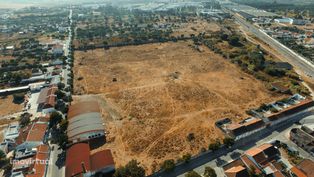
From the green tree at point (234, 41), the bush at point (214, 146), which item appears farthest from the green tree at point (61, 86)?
the green tree at point (234, 41)

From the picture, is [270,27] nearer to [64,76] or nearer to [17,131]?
[64,76]

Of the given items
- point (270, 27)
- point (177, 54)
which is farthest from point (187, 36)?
point (270, 27)

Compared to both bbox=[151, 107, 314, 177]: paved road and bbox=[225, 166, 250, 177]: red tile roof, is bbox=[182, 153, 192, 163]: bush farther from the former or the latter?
bbox=[225, 166, 250, 177]: red tile roof

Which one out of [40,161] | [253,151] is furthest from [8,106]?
[253,151]

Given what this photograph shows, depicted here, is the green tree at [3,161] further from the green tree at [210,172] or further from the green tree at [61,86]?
the green tree at [210,172]

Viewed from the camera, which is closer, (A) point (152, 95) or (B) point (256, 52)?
(A) point (152, 95)

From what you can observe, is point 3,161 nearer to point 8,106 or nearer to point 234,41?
point 8,106
